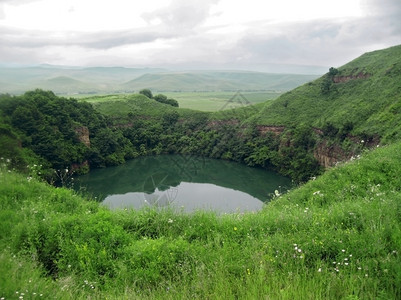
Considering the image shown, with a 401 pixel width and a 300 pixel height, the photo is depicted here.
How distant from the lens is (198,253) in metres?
5.08

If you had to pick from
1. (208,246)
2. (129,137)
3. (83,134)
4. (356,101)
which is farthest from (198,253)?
(129,137)

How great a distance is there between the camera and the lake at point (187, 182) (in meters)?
38.8

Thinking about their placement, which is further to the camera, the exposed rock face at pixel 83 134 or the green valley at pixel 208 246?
the exposed rock face at pixel 83 134

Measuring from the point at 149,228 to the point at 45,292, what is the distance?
273 centimetres

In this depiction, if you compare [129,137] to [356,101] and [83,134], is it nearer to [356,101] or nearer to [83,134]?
[83,134]

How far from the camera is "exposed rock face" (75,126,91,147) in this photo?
53.5 metres

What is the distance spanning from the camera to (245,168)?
57156 mm

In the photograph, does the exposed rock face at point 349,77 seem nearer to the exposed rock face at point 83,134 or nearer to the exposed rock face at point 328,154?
the exposed rock face at point 328,154

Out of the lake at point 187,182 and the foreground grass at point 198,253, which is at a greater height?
the foreground grass at point 198,253

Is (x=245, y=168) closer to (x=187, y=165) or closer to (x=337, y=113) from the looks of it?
(x=187, y=165)

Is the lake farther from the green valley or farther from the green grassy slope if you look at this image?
the green valley

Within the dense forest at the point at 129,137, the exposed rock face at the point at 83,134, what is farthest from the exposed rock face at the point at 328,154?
the exposed rock face at the point at 83,134

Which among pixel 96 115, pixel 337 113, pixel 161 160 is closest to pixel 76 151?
pixel 96 115

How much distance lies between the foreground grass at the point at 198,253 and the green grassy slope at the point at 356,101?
29053 mm
